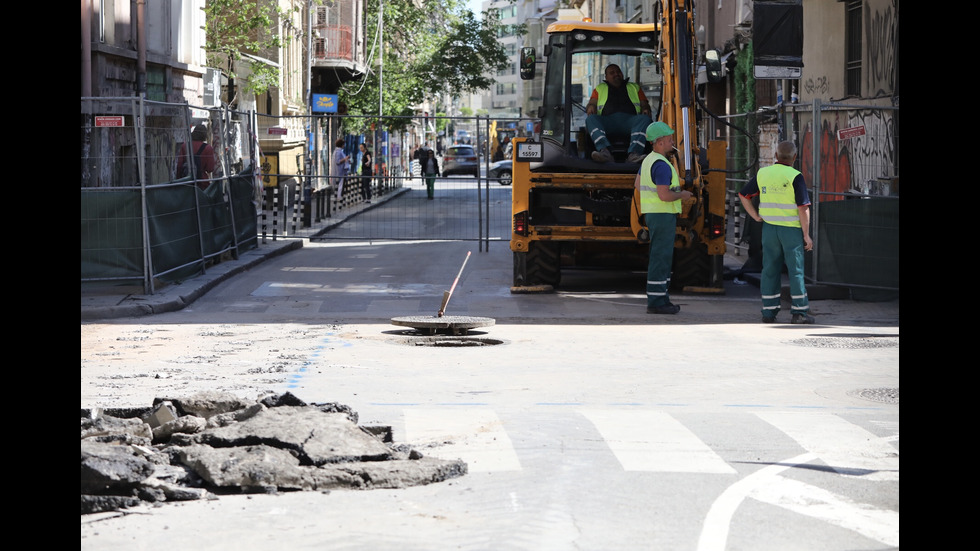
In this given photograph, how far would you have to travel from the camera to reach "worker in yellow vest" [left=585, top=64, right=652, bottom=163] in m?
17.7

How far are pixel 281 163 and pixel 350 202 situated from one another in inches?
242

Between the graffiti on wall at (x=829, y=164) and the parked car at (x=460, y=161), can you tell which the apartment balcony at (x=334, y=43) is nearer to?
the parked car at (x=460, y=161)

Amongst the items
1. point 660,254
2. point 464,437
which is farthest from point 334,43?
point 464,437

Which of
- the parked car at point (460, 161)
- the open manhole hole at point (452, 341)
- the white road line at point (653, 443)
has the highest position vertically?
the parked car at point (460, 161)

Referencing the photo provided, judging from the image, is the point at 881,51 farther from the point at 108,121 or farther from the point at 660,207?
the point at 108,121

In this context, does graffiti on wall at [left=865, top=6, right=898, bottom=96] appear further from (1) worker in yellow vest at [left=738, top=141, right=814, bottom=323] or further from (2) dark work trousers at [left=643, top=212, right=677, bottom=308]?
(2) dark work trousers at [left=643, top=212, right=677, bottom=308]

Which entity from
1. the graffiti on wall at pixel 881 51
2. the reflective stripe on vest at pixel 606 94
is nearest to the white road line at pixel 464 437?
the reflective stripe on vest at pixel 606 94

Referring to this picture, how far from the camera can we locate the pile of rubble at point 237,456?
6.76 metres

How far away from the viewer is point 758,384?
34.8 feet

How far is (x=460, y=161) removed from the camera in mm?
72625

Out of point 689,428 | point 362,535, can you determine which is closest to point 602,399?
point 689,428

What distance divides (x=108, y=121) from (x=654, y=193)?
20.2 ft

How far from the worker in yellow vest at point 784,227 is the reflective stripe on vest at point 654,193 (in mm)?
954
